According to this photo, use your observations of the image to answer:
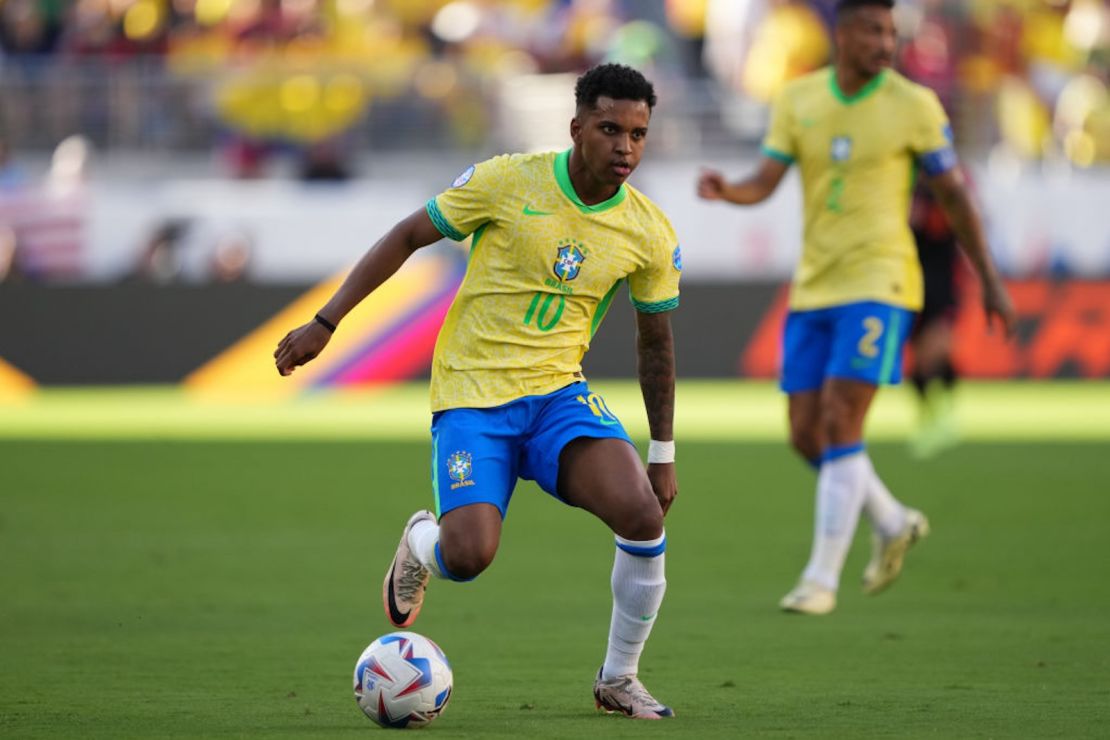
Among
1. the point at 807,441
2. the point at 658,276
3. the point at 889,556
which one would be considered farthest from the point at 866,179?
the point at 658,276

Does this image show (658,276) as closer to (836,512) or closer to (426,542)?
(426,542)

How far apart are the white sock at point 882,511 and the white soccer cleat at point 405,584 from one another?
3.02 meters

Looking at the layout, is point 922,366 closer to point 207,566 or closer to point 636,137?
point 207,566

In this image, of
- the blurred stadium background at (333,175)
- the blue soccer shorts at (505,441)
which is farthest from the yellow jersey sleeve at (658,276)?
the blurred stadium background at (333,175)

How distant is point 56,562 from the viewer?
9859 millimetres

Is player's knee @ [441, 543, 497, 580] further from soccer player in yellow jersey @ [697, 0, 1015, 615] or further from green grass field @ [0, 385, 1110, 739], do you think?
soccer player in yellow jersey @ [697, 0, 1015, 615]

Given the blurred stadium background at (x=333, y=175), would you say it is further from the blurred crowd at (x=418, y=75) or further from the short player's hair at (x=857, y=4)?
the short player's hair at (x=857, y=4)

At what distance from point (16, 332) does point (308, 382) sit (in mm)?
3199

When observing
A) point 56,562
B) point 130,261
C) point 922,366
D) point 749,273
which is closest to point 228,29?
point 130,261

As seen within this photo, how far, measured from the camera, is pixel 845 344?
8.93 m

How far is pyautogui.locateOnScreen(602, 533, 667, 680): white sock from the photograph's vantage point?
6168 mm

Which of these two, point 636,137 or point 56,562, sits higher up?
point 636,137

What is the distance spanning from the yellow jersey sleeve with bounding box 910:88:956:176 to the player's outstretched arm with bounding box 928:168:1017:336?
2.0 inches

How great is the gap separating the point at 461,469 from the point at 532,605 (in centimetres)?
249
